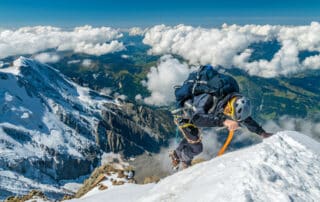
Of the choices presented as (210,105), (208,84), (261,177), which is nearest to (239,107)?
(210,105)

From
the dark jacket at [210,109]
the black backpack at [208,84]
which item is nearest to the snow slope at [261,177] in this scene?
the dark jacket at [210,109]

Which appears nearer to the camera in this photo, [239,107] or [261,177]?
[261,177]

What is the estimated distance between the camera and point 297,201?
8.59 meters

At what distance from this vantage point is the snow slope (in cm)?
894

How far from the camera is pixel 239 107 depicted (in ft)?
37.0

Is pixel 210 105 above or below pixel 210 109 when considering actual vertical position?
above

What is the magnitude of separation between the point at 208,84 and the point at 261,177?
4.00 m

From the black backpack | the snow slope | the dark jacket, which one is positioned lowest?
the snow slope

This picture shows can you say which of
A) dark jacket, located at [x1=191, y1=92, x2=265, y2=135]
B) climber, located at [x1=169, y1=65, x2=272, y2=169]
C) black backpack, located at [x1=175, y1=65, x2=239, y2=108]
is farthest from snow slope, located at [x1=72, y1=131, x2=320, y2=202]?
black backpack, located at [x1=175, y1=65, x2=239, y2=108]

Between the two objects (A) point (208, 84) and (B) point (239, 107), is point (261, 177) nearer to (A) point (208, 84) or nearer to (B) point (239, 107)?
(B) point (239, 107)

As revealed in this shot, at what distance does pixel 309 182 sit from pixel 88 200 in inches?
567

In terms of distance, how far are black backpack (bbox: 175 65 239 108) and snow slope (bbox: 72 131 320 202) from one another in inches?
92.8

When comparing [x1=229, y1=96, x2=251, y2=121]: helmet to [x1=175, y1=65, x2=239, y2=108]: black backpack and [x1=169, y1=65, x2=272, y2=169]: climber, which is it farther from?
[x1=175, y1=65, x2=239, y2=108]: black backpack

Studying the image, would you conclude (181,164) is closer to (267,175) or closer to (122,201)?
(122,201)
